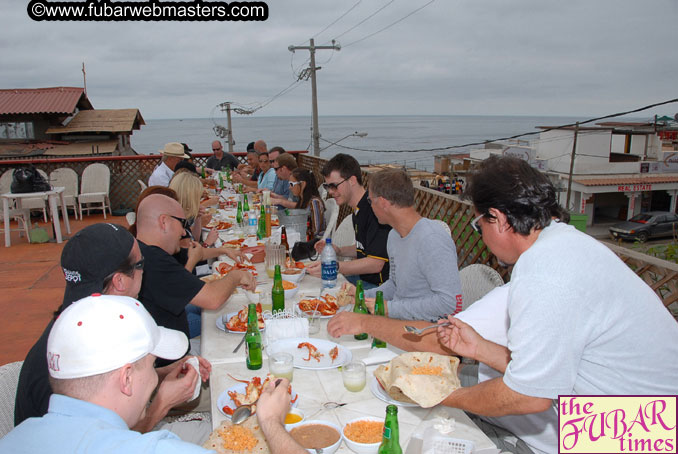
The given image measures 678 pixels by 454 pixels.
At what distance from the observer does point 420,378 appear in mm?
1568

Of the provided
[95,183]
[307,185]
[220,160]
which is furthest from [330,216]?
[95,183]

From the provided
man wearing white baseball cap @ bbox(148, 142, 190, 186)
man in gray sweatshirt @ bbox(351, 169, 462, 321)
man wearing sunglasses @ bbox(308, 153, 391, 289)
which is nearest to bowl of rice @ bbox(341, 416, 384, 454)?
man in gray sweatshirt @ bbox(351, 169, 462, 321)

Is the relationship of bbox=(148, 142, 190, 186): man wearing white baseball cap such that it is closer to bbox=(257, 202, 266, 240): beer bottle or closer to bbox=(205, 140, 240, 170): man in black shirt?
bbox=(257, 202, 266, 240): beer bottle

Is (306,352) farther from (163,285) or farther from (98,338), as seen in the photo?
(98,338)

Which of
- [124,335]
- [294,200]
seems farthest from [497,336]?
[294,200]

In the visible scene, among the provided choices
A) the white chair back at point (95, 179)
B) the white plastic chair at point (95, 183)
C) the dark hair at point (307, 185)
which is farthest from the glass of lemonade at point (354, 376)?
the white chair back at point (95, 179)

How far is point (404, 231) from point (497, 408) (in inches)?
57.4

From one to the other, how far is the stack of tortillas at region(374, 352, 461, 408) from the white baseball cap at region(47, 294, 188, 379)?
0.83 metres

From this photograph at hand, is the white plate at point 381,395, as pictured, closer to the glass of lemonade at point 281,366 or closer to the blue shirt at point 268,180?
the glass of lemonade at point 281,366

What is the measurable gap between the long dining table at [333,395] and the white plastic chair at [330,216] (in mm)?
2757

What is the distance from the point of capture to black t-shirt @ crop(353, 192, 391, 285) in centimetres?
341

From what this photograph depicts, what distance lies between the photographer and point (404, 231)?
2.78 metres

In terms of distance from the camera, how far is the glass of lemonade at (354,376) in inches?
67.7

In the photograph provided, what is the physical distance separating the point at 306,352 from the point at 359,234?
176 cm
